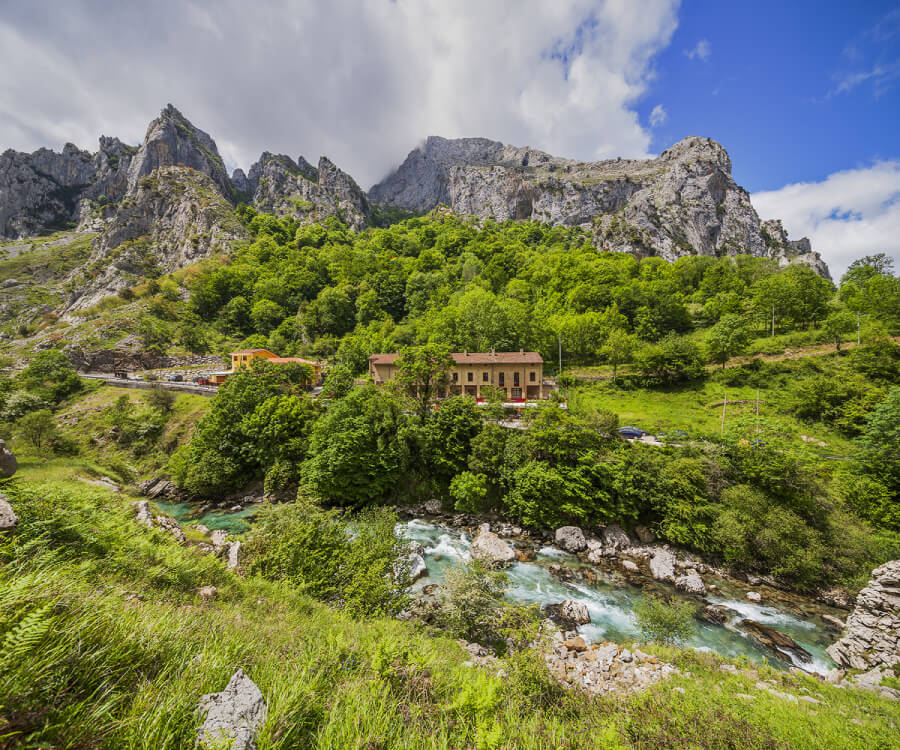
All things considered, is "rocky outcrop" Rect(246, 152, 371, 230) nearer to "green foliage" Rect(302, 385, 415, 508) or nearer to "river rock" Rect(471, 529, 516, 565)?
"green foliage" Rect(302, 385, 415, 508)

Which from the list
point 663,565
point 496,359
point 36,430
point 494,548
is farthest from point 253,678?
point 36,430

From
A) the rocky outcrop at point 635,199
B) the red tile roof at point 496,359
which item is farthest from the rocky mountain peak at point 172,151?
the red tile roof at point 496,359

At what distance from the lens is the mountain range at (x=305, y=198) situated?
3354 inches

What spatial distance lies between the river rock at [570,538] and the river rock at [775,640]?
24.3 ft

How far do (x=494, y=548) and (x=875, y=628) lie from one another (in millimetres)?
15778

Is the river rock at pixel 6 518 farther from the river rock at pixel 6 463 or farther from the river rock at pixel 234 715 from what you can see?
the river rock at pixel 234 715

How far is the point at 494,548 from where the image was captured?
18.4 m

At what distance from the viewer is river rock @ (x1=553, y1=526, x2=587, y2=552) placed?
1900cm

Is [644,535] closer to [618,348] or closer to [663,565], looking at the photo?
[663,565]

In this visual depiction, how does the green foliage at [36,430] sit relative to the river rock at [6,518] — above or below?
below

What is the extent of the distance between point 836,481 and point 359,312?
62.3m

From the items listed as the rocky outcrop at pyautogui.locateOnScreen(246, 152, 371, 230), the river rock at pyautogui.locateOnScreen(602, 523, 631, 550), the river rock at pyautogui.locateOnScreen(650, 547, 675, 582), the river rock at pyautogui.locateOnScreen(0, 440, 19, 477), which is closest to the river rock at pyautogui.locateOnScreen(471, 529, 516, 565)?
the river rock at pyautogui.locateOnScreen(602, 523, 631, 550)

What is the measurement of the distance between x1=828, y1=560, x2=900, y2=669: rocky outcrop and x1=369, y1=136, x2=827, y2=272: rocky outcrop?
8493 centimetres

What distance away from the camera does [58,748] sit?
7.04 feet
